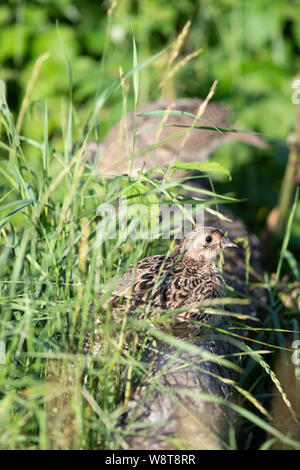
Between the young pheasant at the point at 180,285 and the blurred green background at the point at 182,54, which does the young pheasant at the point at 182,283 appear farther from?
the blurred green background at the point at 182,54

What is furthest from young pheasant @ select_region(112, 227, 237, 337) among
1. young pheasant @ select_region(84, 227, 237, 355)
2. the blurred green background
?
the blurred green background

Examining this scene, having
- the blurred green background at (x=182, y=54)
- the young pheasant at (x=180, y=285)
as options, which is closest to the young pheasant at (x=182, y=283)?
the young pheasant at (x=180, y=285)

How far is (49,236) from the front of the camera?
8.89 feet

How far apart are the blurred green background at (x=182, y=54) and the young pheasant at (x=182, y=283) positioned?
8.94ft

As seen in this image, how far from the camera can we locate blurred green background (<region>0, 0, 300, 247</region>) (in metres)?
5.96

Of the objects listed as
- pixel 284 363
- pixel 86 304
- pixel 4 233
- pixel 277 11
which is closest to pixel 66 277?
pixel 86 304

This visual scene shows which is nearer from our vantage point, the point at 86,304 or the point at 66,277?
the point at 86,304

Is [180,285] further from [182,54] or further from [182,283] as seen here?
[182,54]

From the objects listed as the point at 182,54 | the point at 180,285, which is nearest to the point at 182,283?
the point at 180,285

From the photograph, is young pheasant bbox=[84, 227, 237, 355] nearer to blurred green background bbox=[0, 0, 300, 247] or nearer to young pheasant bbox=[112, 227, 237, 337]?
young pheasant bbox=[112, 227, 237, 337]

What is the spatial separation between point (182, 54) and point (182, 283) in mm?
4809

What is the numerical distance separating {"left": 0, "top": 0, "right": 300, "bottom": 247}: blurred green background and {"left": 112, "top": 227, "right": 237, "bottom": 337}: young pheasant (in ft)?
8.94
